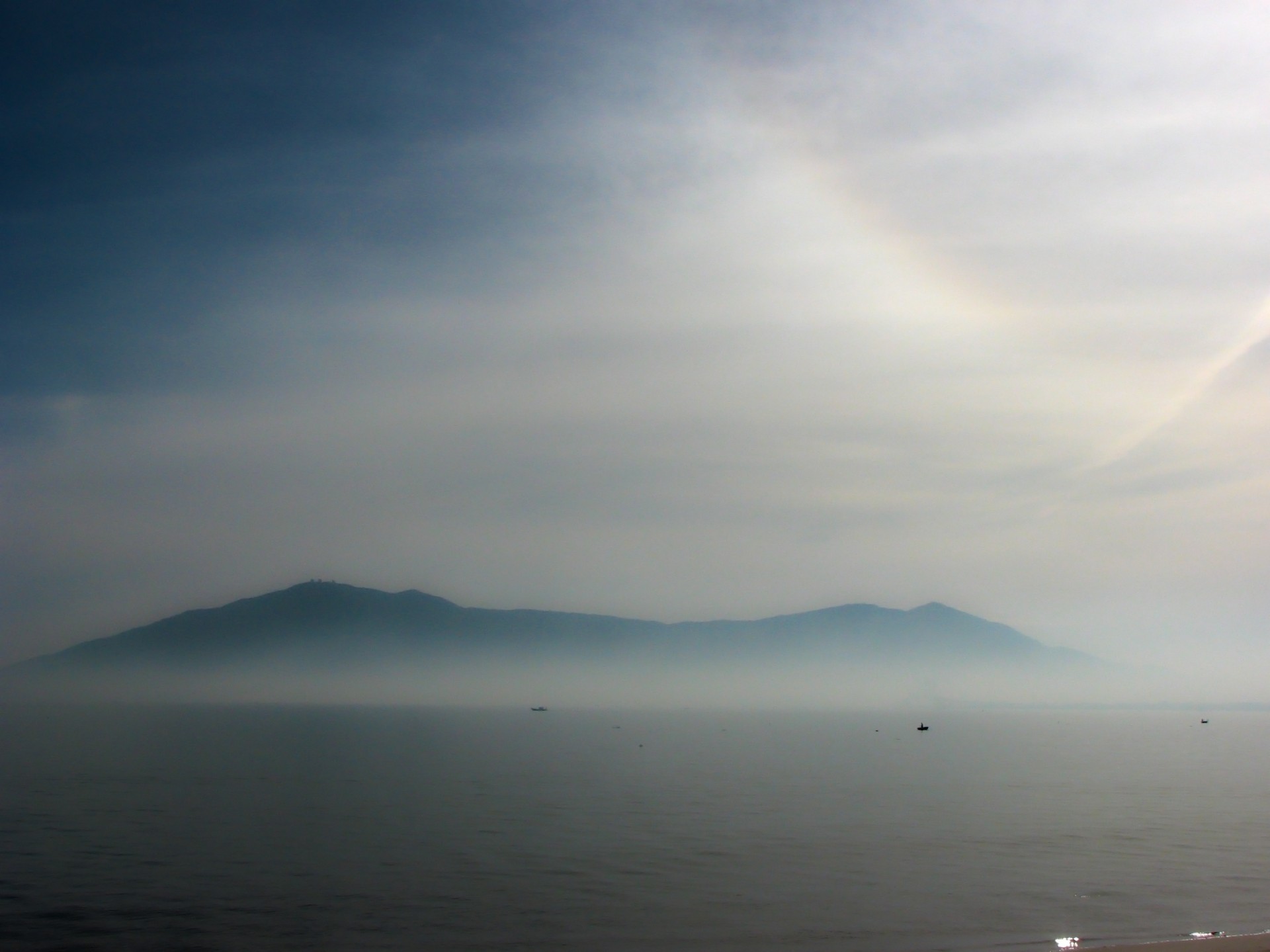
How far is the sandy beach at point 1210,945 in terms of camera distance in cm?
2941

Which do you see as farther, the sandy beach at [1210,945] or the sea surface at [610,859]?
the sea surface at [610,859]

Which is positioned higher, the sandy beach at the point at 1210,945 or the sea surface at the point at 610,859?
the sandy beach at the point at 1210,945

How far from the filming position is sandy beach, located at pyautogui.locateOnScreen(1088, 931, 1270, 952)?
29.4 meters

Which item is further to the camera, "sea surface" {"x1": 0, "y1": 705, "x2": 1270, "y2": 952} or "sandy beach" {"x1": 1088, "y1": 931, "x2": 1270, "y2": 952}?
"sea surface" {"x1": 0, "y1": 705, "x2": 1270, "y2": 952}

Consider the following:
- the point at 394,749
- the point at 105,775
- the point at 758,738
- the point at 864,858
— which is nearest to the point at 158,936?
the point at 864,858

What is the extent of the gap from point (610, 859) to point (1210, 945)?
2575cm

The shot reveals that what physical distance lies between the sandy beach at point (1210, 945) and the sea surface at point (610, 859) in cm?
261

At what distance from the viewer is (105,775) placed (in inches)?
3406

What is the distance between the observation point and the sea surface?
34.5 metres

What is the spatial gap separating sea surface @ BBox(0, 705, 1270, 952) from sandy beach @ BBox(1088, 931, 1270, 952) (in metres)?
2.61

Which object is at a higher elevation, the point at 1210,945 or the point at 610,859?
the point at 1210,945

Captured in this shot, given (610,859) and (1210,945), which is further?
(610,859)

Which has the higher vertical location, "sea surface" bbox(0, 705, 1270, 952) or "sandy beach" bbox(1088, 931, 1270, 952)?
"sandy beach" bbox(1088, 931, 1270, 952)

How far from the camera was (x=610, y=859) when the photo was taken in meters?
47.0
